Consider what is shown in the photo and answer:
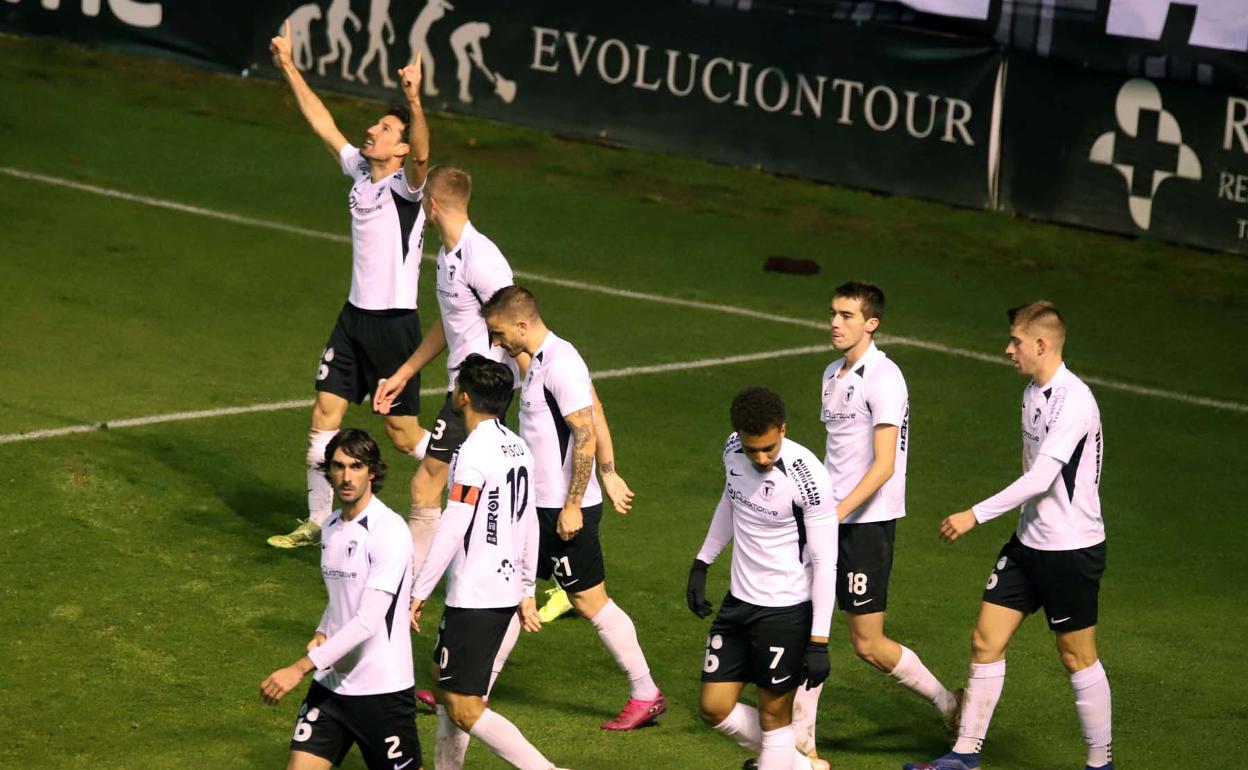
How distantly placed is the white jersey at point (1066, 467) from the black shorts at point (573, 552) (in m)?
2.17

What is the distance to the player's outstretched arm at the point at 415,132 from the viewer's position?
1098cm

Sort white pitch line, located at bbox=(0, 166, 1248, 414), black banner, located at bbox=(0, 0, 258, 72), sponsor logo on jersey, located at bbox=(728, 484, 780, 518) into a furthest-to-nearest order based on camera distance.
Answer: black banner, located at bbox=(0, 0, 258, 72), white pitch line, located at bbox=(0, 166, 1248, 414), sponsor logo on jersey, located at bbox=(728, 484, 780, 518)

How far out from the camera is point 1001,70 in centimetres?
2092

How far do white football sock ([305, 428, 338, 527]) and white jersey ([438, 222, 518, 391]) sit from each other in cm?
128

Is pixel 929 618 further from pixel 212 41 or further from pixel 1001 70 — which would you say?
pixel 212 41

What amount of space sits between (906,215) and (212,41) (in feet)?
29.4

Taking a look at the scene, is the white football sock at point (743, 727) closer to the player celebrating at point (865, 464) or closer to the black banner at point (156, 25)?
the player celebrating at point (865, 464)

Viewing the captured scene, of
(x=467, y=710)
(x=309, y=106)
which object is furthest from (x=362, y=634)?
(x=309, y=106)

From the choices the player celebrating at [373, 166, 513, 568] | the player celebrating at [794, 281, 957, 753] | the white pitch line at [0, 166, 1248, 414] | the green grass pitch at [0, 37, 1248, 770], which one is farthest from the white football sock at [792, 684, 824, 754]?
the white pitch line at [0, 166, 1248, 414]

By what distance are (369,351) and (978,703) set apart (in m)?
4.54

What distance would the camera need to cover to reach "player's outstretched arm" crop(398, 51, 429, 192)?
36.0 ft

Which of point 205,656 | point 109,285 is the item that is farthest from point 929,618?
point 109,285

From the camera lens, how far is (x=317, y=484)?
1195 centimetres

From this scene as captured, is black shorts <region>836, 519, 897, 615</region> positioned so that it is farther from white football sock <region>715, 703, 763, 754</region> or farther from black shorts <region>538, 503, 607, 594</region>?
black shorts <region>538, 503, 607, 594</region>
